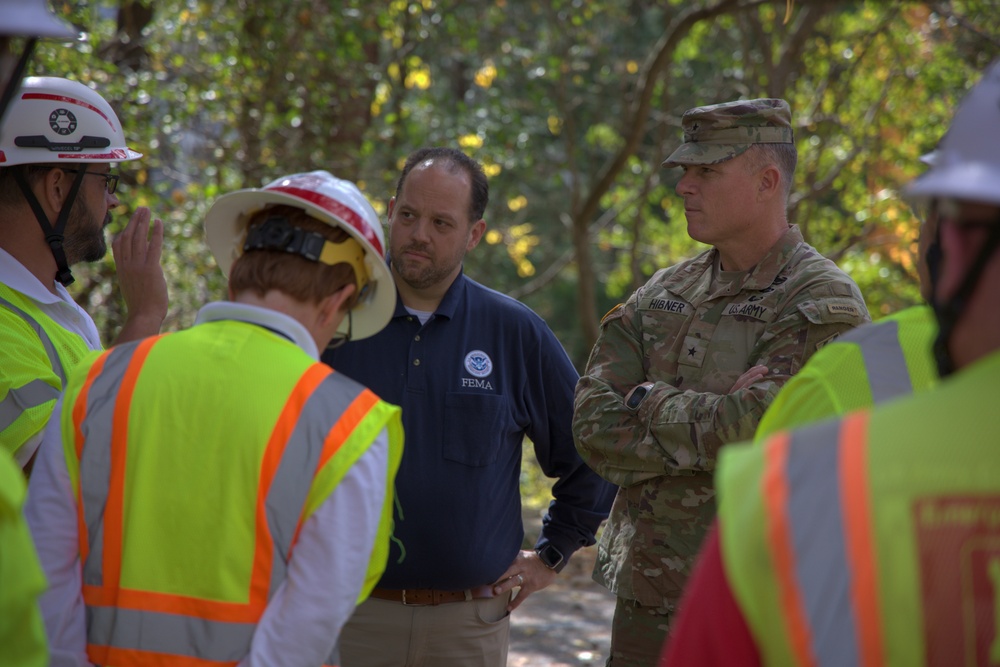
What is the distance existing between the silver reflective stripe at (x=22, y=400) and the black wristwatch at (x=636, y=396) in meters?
1.80

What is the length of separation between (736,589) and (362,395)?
107 centimetres

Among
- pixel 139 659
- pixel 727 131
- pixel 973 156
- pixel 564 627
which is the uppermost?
pixel 727 131

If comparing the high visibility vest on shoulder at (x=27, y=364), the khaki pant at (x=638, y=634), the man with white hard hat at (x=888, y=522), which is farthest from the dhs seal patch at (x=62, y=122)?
the man with white hard hat at (x=888, y=522)

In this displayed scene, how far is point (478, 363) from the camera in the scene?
3721mm

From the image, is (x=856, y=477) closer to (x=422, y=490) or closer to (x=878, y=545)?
(x=878, y=545)

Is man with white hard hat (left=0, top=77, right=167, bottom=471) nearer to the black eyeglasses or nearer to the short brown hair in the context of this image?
the black eyeglasses

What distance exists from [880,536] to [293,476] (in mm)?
1205

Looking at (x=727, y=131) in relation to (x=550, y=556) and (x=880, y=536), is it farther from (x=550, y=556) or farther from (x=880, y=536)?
(x=880, y=536)

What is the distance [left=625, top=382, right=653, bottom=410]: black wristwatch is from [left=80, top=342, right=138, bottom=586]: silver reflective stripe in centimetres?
180

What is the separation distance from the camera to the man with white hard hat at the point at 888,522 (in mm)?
1245

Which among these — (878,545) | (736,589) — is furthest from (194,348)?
(878,545)

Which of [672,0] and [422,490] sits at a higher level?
[672,0]

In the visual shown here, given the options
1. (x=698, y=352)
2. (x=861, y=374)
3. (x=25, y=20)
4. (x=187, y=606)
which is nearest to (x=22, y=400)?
(x=187, y=606)

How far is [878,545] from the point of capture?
4.14ft
